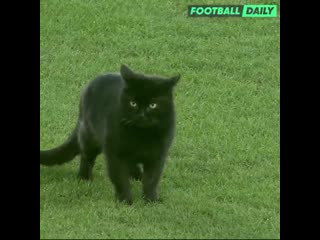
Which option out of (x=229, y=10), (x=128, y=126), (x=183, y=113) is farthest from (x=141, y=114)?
(x=229, y=10)

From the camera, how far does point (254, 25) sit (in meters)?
13.3

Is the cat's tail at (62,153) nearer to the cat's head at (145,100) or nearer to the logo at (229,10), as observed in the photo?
the cat's head at (145,100)

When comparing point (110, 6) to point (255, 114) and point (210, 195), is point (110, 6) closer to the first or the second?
point (255, 114)

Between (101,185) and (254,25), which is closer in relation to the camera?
(101,185)

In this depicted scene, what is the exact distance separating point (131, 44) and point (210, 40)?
1.22 meters

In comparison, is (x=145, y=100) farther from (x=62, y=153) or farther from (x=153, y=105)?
(x=62, y=153)

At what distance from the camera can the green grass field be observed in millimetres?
7215

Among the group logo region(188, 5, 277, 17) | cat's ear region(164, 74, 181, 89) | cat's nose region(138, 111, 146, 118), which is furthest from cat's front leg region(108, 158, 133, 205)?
logo region(188, 5, 277, 17)

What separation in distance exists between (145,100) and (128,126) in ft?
1.02

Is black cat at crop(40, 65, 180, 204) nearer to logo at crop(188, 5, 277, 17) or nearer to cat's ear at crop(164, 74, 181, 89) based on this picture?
cat's ear at crop(164, 74, 181, 89)

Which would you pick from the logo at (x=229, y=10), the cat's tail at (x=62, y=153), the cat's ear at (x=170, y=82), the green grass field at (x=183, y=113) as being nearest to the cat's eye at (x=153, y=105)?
the cat's ear at (x=170, y=82)

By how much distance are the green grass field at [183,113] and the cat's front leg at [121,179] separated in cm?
Answer: 11

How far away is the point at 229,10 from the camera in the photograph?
1336cm
